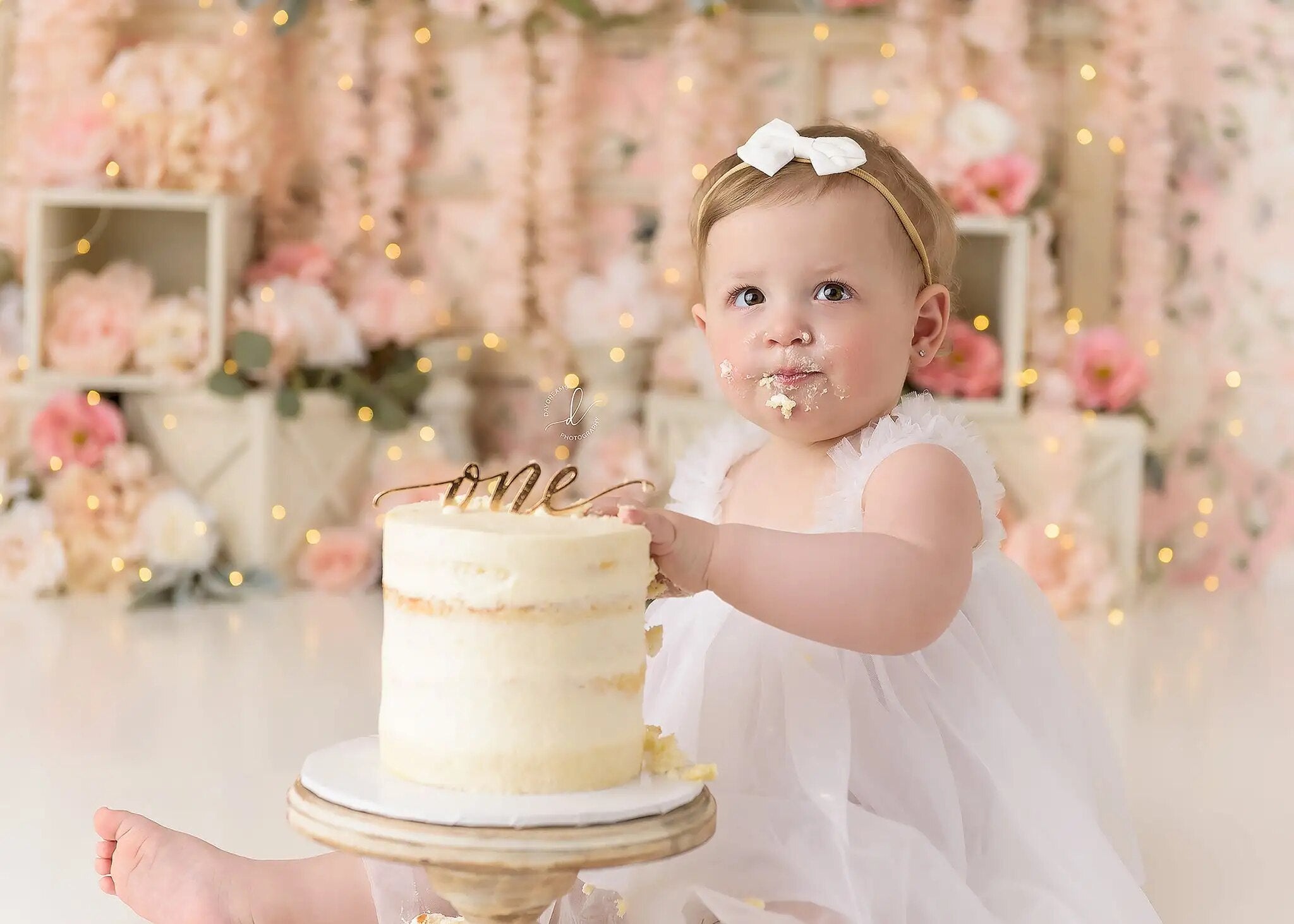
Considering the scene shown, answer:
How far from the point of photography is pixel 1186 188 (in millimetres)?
3545

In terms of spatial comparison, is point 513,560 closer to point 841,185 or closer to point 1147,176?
point 841,185

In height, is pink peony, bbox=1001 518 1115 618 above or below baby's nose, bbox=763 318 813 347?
below

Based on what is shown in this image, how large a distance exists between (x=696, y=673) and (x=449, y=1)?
2.40m

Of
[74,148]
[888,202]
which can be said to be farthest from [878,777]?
[74,148]

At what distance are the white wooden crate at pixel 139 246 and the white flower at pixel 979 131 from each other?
155 centimetres

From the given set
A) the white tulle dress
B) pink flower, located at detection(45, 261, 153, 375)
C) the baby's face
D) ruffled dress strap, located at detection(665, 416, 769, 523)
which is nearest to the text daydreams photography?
pink flower, located at detection(45, 261, 153, 375)

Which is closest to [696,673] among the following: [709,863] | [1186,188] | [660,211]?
[709,863]

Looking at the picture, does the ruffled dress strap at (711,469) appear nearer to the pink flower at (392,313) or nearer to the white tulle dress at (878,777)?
the white tulle dress at (878,777)

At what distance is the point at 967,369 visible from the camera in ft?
10.7

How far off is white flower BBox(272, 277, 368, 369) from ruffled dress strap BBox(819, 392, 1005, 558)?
6.75 feet

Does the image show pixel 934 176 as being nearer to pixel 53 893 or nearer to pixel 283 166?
pixel 283 166

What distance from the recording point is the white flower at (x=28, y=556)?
3102mm

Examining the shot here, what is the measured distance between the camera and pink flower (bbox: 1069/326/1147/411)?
3.30 meters

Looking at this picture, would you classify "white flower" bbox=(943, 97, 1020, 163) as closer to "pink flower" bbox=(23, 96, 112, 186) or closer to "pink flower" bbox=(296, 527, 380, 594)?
"pink flower" bbox=(296, 527, 380, 594)
